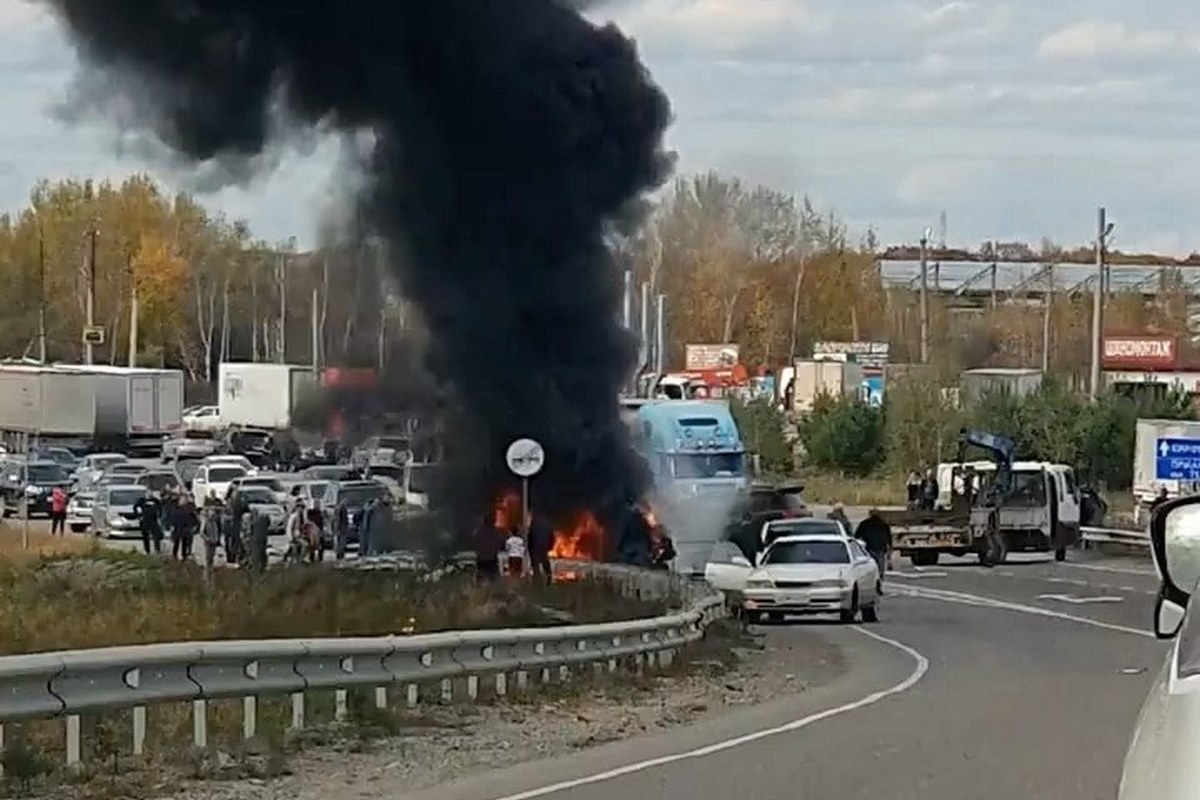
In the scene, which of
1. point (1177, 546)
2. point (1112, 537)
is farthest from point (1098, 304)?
point (1177, 546)

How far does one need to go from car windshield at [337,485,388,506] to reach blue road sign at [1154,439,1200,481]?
17.8m

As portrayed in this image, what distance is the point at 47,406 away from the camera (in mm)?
79125

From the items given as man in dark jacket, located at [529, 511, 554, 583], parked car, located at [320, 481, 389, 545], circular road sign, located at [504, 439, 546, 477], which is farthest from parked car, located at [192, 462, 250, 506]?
circular road sign, located at [504, 439, 546, 477]

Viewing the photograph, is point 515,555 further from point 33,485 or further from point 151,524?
point 33,485

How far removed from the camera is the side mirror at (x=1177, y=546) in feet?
14.0

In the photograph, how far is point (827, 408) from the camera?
78375mm

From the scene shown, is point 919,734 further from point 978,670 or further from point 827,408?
point 827,408

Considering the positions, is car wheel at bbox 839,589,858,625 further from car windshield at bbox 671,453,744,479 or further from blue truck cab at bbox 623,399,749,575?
car windshield at bbox 671,453,744,479

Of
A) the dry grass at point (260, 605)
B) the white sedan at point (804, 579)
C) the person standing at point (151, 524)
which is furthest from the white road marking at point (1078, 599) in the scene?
the person standing at point (151, 524)

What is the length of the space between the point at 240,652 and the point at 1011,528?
41.1 meters

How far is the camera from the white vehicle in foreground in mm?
3004

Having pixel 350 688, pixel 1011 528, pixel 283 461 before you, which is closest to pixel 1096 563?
pixel 1011 528

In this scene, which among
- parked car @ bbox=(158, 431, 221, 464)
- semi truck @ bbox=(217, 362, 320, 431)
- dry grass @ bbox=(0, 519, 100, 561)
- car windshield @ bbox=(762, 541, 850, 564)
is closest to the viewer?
car windshield @ bbox=(762, 541, 850, 564)

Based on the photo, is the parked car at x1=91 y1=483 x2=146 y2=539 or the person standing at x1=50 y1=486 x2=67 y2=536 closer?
the parked car at x1=91 y1=483 x2=146 y2=539
